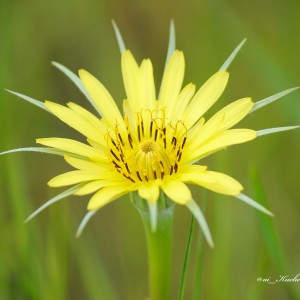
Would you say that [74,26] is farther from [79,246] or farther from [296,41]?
[79,246]

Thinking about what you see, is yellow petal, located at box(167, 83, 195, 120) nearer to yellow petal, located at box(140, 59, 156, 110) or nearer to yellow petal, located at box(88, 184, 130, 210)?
yellow petal, located at box(140, 59, 156, 110)

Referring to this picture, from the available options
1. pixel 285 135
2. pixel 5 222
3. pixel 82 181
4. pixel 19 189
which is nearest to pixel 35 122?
pixel 5 222

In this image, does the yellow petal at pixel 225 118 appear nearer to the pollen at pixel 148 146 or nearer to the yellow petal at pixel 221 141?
the yellow petal at pixel 221 141

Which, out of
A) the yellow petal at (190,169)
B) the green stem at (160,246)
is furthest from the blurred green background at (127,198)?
the yellow petal at (190,169)

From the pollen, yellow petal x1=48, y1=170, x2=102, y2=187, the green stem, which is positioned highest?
the pollen

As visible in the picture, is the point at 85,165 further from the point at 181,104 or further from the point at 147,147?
the point at 181,104

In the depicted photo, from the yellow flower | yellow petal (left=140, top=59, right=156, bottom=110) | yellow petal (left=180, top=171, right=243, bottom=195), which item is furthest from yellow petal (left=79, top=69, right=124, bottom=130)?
yellow petal (left=180, top=171, right=243, bottom=195)

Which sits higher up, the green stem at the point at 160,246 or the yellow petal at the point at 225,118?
the yellow petal at the point at 225,118
